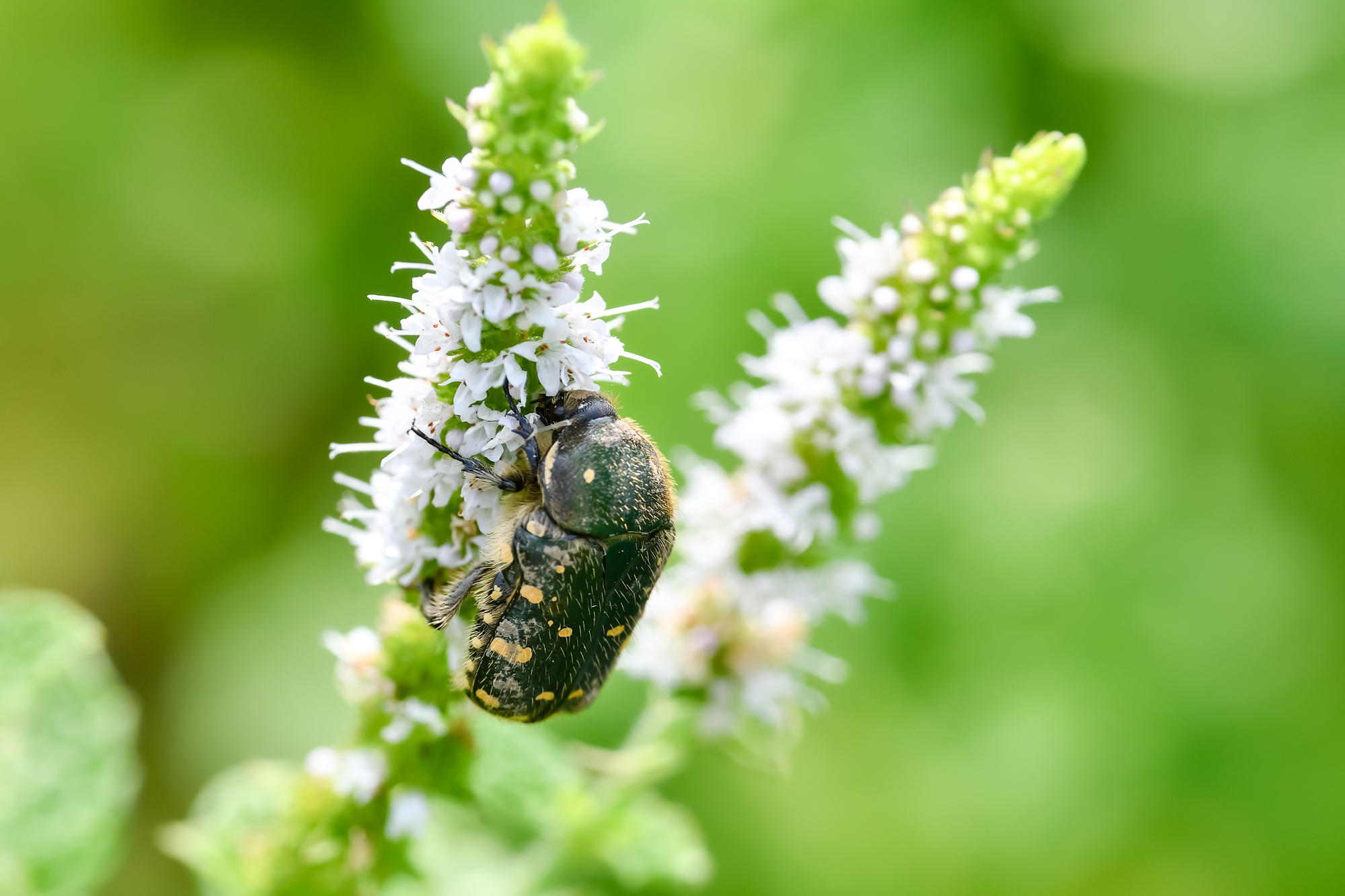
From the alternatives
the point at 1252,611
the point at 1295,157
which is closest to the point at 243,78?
the point at 1295,157

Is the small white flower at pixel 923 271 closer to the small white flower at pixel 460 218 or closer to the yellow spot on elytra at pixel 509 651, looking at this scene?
the small white flower at pixel 460 218

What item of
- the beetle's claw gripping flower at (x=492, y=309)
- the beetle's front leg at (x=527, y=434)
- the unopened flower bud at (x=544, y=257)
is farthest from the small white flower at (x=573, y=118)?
the beetle's front leg at (x=527, y=434)

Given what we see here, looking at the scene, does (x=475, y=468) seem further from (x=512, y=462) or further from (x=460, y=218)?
(x=460, y=218)

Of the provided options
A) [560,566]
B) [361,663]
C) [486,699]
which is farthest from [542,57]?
[361,663]

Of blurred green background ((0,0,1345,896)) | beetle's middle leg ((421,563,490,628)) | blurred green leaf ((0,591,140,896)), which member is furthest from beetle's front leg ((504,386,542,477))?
blurred green background ((0,0,1345,896))

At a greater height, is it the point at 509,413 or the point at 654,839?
the point at 509,413

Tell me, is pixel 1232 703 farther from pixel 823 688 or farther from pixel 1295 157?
pixel 1295 157

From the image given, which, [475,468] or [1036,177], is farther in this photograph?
[1036,177]
